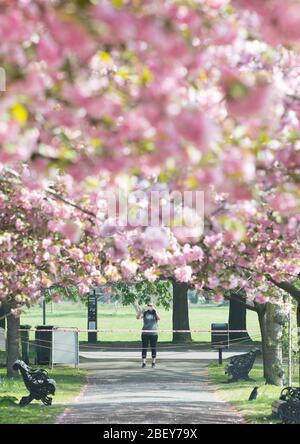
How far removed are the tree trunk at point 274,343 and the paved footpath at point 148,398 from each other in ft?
4.29

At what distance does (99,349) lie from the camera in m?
33.9

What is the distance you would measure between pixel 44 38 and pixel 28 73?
338mm

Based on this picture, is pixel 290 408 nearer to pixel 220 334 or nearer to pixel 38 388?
pixel 38 388

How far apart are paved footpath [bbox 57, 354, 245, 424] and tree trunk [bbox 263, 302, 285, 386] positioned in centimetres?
131

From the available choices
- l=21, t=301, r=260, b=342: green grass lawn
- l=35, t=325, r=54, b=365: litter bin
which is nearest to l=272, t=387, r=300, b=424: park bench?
l=35, t=325, r=54, b=365: litter bin

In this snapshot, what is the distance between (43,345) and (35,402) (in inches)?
325

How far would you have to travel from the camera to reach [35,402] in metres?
17.6

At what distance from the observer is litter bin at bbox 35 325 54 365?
2564 cm

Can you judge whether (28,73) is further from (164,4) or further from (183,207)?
(183,207)

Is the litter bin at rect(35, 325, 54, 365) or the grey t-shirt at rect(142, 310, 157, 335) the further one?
the litter bin at rect(35, 325, 54, 365)

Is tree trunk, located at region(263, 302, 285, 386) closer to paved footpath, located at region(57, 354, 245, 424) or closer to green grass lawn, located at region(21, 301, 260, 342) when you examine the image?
paved footpath, located at region(57, 354, 245, 424)

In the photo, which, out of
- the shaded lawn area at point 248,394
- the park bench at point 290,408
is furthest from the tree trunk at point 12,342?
the park bench at point 290,408

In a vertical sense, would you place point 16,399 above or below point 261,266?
below

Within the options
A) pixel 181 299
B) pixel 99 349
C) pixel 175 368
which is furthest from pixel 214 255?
pixel 181 299
